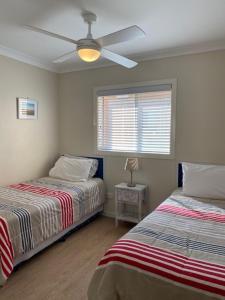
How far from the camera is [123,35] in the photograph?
1887mm

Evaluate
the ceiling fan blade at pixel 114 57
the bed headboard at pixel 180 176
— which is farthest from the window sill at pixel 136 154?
the ceiling fan blade at pixel 114 57

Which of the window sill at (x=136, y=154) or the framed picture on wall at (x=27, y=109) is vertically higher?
the framed picture on wall at (x=27, y=109)

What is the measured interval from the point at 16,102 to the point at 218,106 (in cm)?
278

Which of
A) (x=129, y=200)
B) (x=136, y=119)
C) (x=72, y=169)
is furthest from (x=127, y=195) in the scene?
(x=136, y=119)

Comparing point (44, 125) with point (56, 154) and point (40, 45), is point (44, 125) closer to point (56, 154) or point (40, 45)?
point (56, 154)

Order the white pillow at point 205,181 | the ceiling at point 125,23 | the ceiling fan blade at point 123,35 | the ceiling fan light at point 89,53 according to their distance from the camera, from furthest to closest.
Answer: the white pillow at point 205,181 < the ceiling fan light at point 89,53 < the ceiling at point 125,23 < the ceiling fan blade at point 123,35

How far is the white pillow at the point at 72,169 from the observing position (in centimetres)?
352

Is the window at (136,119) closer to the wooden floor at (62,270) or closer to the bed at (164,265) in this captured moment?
the wooden floor at (62,270)

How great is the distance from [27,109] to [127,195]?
1.99 m

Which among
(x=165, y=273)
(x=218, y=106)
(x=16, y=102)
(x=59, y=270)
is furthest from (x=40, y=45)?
A: (x=165, y=273)

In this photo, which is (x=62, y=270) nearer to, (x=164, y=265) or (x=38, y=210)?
(x=38, y=210)

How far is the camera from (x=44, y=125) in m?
3.80

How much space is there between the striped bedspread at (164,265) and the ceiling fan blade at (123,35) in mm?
1554

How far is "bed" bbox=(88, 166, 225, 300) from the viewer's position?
1.20 meters
